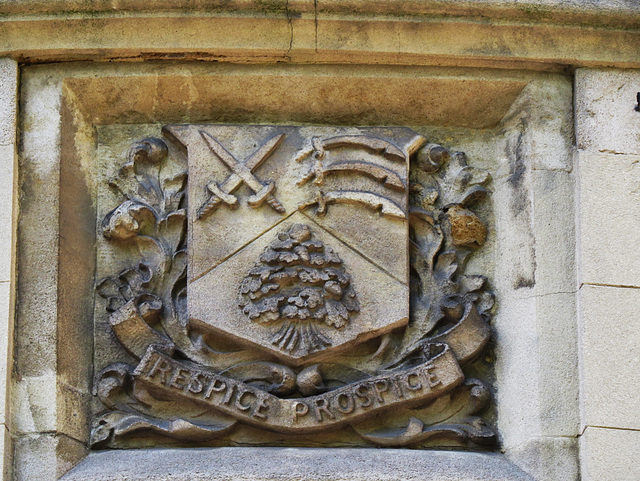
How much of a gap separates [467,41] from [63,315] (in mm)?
1811

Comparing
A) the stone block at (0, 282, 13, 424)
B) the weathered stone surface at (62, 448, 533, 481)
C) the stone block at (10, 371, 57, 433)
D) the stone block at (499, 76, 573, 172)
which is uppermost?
the stone block at (499, 76, 573, 172)

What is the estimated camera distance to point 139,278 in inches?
196

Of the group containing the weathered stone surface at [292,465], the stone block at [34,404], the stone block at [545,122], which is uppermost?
the stone block at [545,122]

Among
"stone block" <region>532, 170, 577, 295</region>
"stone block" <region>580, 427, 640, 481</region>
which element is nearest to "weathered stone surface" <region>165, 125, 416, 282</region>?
"stone block" <region>532, 170, 577, 295</region>

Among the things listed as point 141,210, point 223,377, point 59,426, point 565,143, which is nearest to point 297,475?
point 223,377

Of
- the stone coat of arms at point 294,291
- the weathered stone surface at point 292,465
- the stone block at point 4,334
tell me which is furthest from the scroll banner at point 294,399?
the stone block at point 4,334

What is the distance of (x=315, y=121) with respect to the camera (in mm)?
5250

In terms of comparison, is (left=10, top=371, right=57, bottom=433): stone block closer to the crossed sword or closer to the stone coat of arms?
the stone coat of arms

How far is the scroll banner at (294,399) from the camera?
15.4ft

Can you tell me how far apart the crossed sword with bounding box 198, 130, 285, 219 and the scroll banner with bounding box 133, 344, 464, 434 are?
60cm

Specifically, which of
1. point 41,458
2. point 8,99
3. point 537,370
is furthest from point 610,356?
point 8,99

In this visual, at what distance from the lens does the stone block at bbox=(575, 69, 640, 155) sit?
4965mm

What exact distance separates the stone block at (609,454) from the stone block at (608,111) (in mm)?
1066

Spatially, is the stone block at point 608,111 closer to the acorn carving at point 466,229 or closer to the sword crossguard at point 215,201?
the acorn carving at point 466,229
